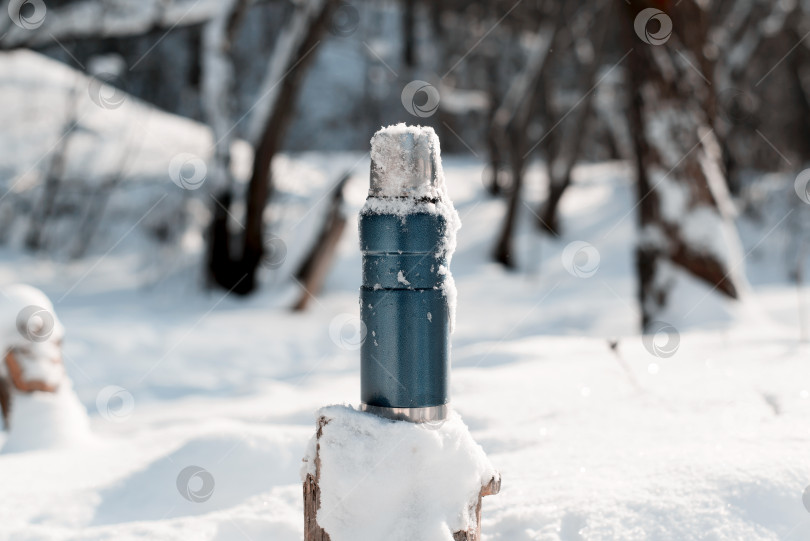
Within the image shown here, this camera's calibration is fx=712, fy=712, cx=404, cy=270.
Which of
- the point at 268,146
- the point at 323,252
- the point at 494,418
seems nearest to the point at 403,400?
the point at 494,418

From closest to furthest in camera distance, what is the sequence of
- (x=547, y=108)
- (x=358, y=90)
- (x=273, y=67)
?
(x=273, y=67) → (x=547, y=108) → (x=358, y=90)

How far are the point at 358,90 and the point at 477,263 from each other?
34.0ft

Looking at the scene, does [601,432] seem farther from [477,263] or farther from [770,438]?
[477,263]

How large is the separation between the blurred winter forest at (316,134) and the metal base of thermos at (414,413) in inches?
123

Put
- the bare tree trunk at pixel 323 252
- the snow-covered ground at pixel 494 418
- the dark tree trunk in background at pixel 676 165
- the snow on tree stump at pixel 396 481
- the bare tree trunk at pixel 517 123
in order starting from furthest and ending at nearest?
the bare tree trunk at pixel 517 123, the bare tree trunk at pixel 323 252, the dark tree trunk in background at pixel 676 165, the snow-covered ground at pixel 494 418, the snow on tree stump at pixel 396 481

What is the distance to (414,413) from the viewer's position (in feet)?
4.45

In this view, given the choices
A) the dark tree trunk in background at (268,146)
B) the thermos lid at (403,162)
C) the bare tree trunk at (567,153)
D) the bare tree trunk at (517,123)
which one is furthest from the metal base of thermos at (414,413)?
the bare tree trunk at (567,153)

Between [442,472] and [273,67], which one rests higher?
[273,67]

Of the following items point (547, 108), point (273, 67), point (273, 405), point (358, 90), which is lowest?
point (273, 405)

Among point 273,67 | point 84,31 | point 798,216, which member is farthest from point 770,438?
point 798,216

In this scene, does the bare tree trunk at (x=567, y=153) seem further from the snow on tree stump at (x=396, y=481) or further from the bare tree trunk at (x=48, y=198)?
the snow on tree stump at (x=396, y=481)

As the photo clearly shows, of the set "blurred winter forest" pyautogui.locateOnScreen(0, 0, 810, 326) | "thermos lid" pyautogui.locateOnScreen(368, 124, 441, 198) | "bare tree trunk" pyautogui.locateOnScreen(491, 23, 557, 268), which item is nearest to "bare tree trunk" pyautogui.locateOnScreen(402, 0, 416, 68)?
"blurred winter forest" pyautogui.locateOnScreen(0, 0, 810, 326)

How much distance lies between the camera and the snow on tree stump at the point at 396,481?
1.32 meters

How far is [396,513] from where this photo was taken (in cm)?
133
